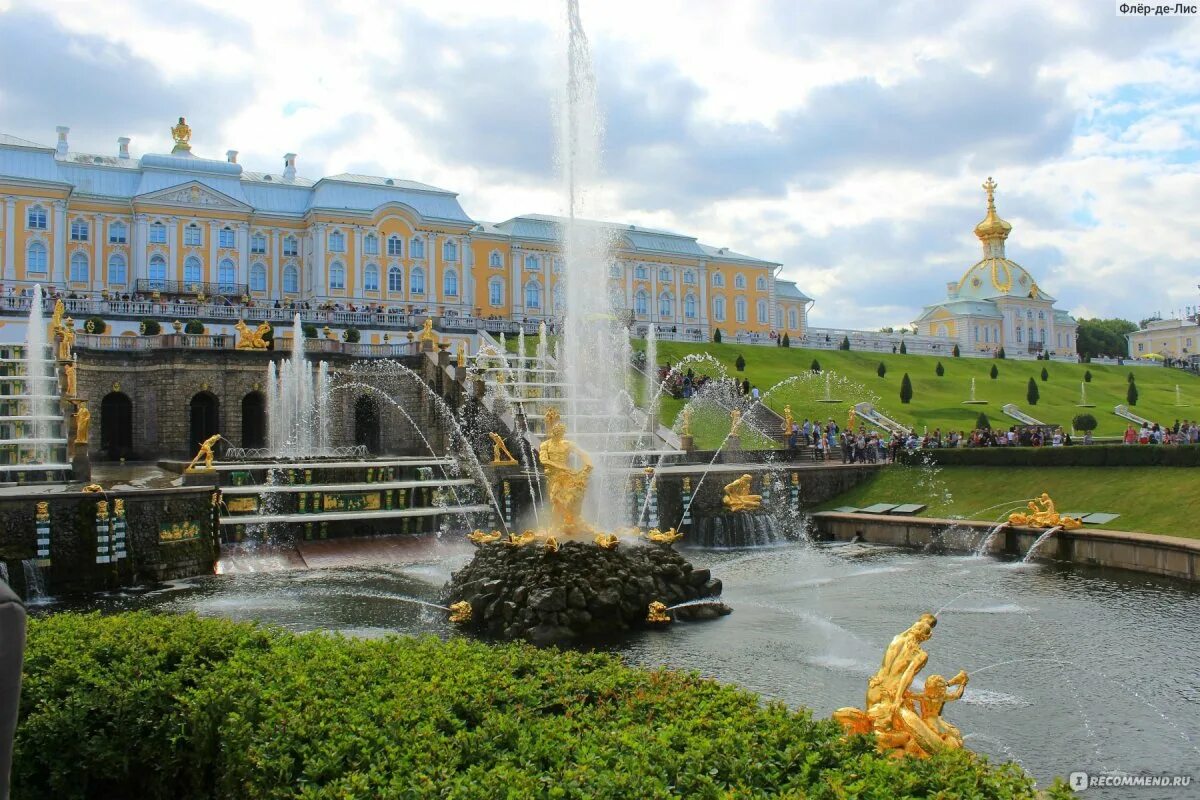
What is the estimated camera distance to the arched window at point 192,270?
58094mm

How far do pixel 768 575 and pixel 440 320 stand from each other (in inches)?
1377

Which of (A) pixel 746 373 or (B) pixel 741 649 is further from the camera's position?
(A) pixel 746 373

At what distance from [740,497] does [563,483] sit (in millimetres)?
11069

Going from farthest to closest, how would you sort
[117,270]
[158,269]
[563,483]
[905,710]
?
[158,269] → [117,270] → [563,483] → [905,710]

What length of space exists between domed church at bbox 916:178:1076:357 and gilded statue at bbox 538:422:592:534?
79974 millimetres

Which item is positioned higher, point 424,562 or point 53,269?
point 53,269

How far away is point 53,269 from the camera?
5491 cm

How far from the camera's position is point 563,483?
15.2 metres

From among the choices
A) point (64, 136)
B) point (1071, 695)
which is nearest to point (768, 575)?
point (1071, 695)

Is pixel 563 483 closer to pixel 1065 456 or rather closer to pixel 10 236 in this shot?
pixel 1065 456

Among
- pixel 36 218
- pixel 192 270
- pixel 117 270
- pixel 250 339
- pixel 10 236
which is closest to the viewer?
pixel 250 339

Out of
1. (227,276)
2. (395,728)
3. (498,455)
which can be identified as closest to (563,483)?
(395,728)

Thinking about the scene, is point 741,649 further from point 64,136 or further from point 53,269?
point 64,136

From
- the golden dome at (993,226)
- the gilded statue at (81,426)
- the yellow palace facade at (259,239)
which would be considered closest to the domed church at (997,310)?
the golden dome at (993,226)
